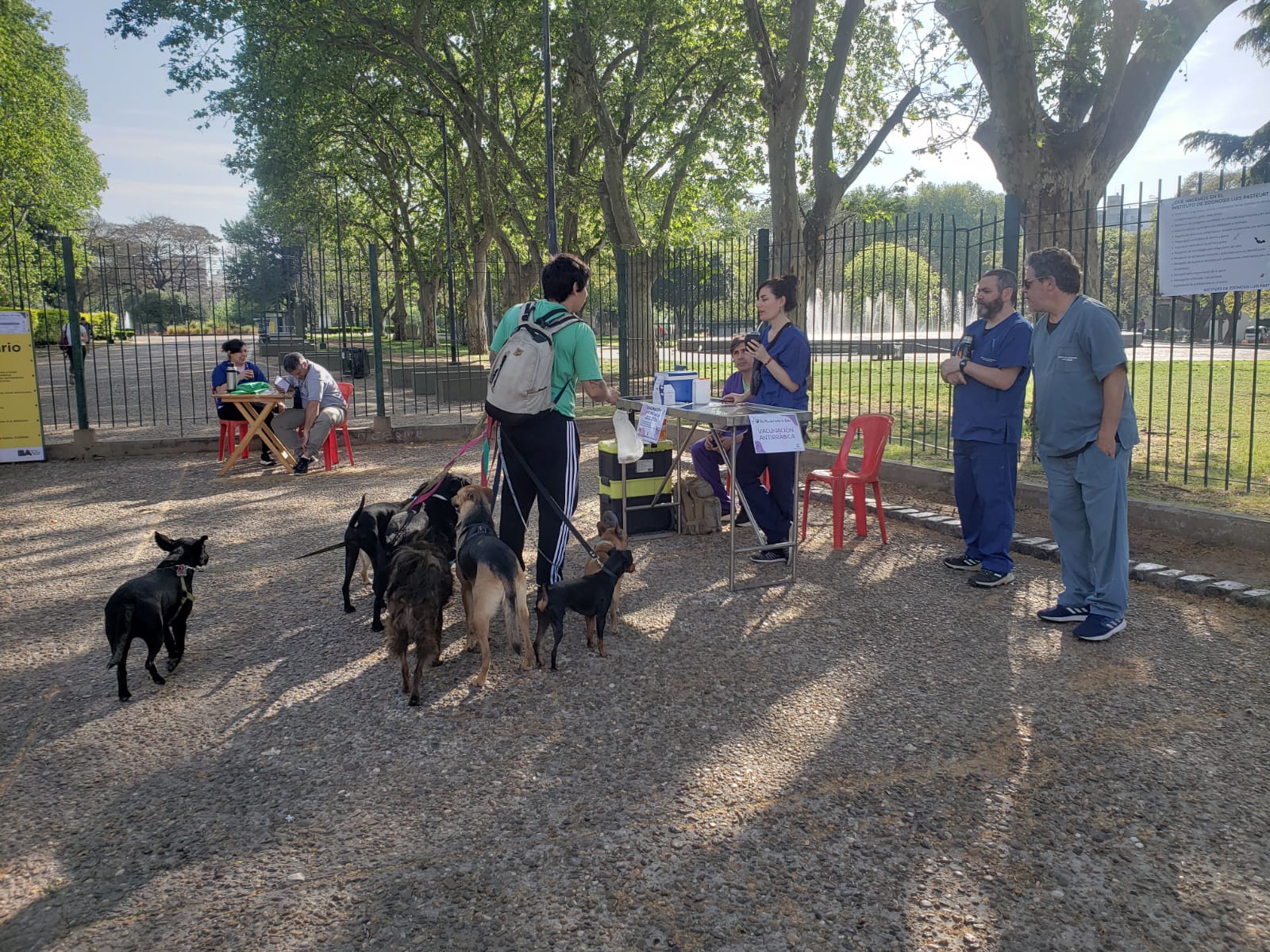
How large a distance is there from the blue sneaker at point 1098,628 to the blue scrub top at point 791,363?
94.2 inches

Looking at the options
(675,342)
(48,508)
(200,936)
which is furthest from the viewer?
(675,342)

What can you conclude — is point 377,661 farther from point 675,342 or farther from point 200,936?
point 675,342

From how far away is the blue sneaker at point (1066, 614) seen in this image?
5.28 m

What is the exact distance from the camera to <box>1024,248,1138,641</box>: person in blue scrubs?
4820 millimetres

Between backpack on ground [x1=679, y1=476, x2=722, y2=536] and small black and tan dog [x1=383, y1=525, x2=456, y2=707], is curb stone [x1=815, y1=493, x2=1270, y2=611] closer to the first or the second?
backpack on ground [x1=679, y1=476, x2=722, y2=536]

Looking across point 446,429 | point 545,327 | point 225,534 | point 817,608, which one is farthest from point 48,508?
point 817,608

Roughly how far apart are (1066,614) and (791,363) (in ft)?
8.16

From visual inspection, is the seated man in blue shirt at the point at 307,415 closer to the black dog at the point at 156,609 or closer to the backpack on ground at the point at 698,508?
the backpack on ground at the point at 698,508

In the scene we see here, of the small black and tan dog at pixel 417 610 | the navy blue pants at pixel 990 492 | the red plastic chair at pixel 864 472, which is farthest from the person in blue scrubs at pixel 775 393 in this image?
the small black and tan dog at pixel 417 610

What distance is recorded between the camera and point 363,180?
3950cm

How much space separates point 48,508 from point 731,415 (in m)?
7.08

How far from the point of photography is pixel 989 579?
607cm

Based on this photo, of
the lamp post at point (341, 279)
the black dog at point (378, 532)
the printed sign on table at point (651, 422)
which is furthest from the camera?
the lamp post at point (341, 279)

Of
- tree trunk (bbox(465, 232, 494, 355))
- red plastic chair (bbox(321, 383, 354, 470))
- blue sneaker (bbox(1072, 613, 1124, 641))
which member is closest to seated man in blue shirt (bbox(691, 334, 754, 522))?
blue sneaker (bbox(1072, 613, 1124, 641))
